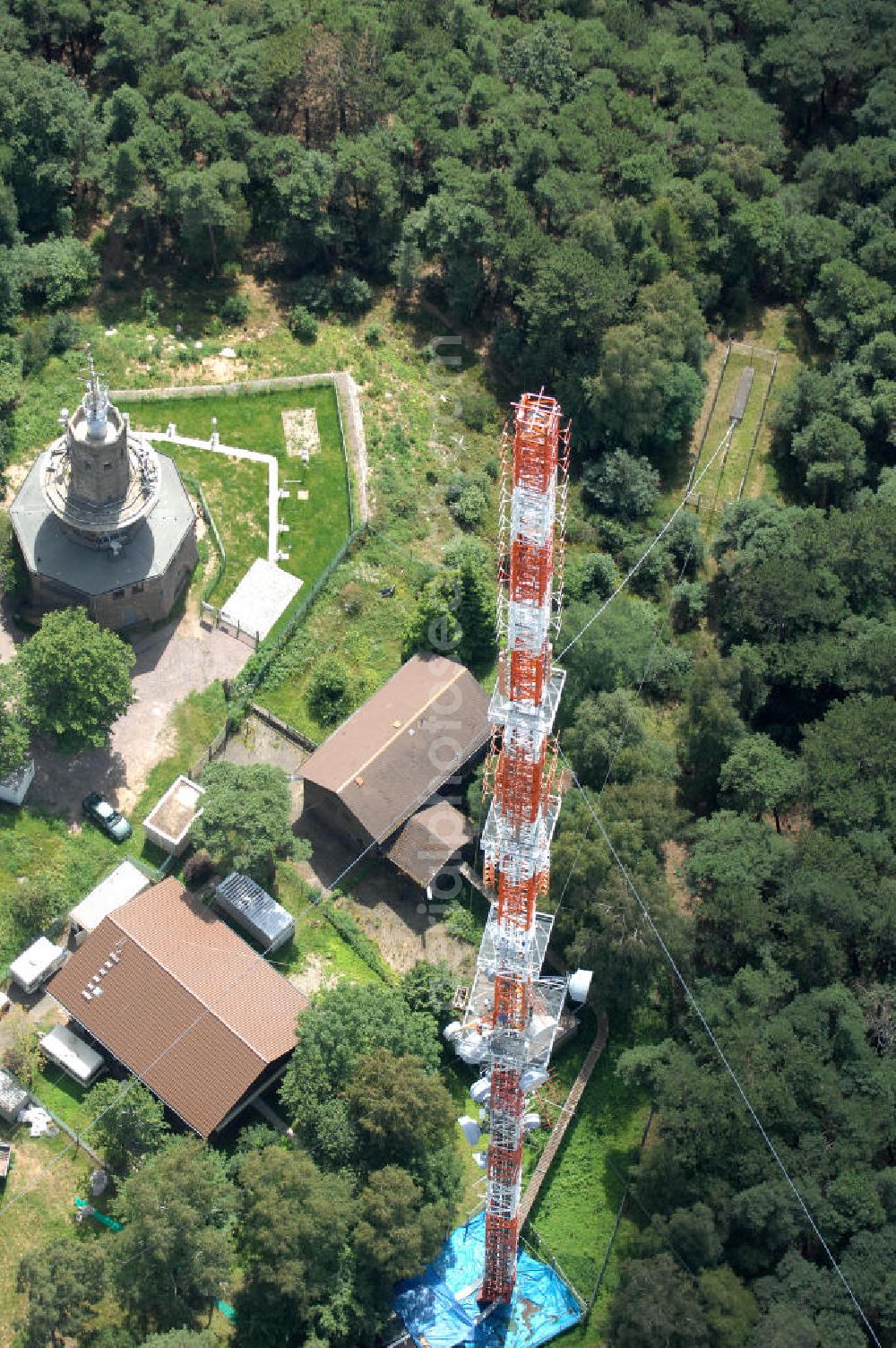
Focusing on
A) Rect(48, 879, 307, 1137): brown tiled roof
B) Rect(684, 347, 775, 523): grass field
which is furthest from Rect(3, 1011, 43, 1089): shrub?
Rect(684, 347, 775, 523): grass field

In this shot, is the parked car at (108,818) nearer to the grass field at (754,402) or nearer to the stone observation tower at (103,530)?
the stone observation tower at (103,530)

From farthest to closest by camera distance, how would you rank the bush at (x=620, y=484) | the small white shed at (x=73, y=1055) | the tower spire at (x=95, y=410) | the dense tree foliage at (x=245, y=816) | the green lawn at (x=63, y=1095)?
the bush at (x=620, y=484) → the tower spire at (x=95, y=410) → the dense tree foliage at (x=245, y=816) → the small white shed at (x=73, y=1055) → the green lawn at (x=63, y=1095)

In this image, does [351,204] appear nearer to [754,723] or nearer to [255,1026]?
[754,723]

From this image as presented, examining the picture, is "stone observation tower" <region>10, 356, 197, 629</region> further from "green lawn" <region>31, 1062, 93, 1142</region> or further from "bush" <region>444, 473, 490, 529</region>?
"green lawn" <region>31, 1062, 93, 1142</region>

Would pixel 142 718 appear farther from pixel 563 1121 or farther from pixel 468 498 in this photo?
pixel 563 1121

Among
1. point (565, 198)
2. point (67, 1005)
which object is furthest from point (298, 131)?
point (67, 1005)

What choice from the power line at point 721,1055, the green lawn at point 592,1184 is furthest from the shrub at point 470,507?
the green lawn at point 592,1184
